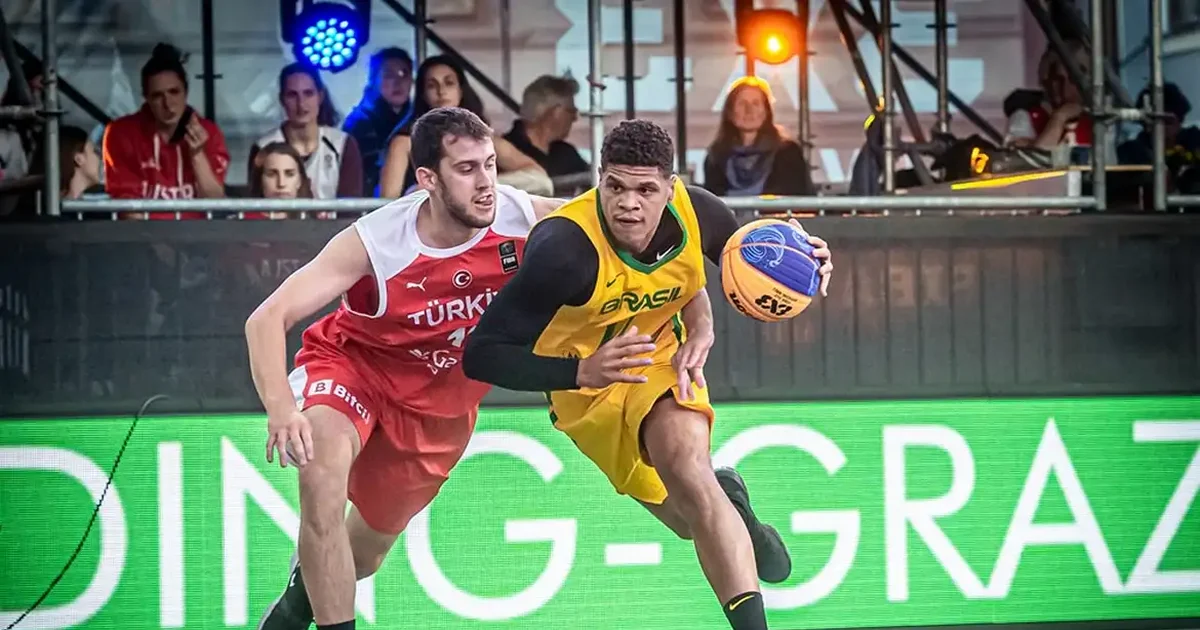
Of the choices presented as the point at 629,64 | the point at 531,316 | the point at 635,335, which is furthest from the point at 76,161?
the point at 635,335

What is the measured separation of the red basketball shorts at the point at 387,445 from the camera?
5.71 metres

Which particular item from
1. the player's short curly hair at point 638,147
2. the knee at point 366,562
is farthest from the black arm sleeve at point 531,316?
the knee at point 366,562

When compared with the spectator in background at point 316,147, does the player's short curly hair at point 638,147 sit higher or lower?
lower

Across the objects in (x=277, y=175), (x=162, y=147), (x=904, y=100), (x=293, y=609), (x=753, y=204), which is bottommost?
(x=293, y=609)

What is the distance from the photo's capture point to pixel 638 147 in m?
5.07

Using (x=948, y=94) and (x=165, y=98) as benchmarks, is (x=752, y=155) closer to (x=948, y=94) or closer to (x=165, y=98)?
(x=948, y=94)

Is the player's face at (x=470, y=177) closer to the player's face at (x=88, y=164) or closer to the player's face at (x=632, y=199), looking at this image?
the player's face at (x=632, y=199)

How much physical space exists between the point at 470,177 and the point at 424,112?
5.34 ft

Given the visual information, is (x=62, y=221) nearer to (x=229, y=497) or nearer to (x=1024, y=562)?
(x=229, y=497)

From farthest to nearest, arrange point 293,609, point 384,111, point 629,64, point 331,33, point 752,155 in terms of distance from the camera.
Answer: point 629,64 → point 331,33 → point 384,111 → point 752,155 → point 293,609

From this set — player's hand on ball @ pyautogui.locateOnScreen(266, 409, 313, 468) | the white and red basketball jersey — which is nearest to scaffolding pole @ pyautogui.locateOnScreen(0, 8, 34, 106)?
the white and red basketball jersey

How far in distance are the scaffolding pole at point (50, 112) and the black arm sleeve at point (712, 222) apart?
2.40 metres

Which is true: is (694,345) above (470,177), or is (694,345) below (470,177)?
below

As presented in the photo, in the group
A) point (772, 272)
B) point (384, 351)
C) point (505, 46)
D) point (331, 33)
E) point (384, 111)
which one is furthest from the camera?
point (505, 46)
